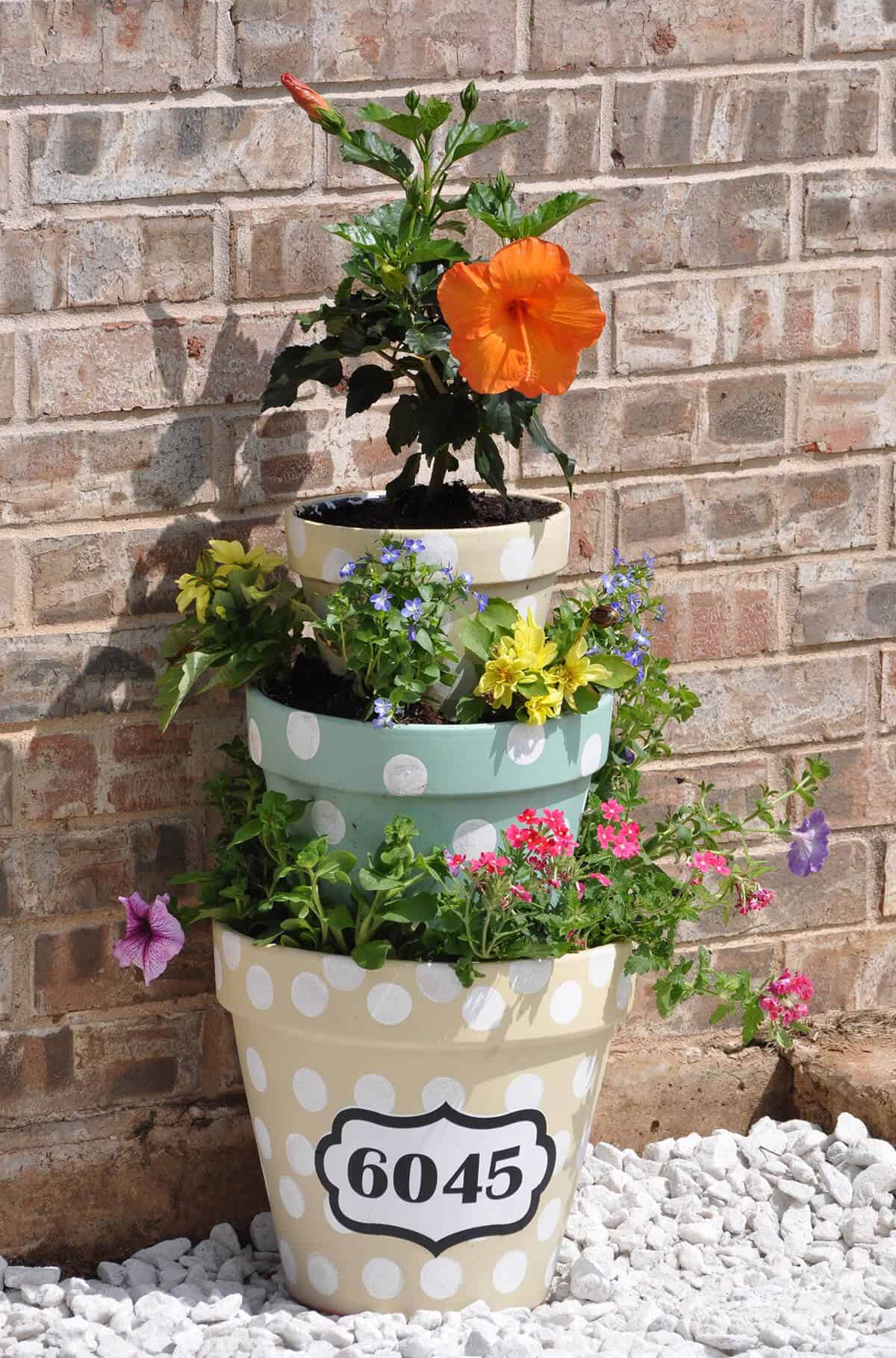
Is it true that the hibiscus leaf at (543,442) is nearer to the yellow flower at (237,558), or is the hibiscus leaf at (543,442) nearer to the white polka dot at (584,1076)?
the yellow flower at (237,558)

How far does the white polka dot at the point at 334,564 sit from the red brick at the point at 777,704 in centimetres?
58

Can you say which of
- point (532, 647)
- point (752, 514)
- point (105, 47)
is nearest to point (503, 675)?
point (532, 647)

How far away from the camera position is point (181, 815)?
76.2 inches

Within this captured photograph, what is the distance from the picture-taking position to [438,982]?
64.6 inches

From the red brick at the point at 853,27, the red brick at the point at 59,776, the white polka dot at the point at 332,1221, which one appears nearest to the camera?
the white polka dot at the point at 332,1221

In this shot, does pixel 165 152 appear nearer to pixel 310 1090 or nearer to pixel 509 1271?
pixel 310 1090

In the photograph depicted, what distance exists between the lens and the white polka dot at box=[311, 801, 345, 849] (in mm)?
1684

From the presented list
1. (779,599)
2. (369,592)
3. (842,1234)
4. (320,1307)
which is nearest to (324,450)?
(369,592)

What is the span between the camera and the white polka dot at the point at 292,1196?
1.76 meters

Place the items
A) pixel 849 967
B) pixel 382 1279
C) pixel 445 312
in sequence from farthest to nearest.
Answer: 1. pixel 849 967
2. pixel 382 1279
3. pixel 445 312

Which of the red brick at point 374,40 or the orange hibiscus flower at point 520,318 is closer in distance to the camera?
the orange hibiscus flower at point 520,318

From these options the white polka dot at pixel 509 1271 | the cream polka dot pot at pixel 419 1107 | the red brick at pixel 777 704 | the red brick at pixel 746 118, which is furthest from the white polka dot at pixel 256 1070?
the red brick at pixel 746 118

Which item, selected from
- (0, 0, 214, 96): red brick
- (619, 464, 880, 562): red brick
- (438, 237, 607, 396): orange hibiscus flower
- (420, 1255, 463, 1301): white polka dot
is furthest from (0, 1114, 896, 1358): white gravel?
(0, 0, 214, 96): red brick

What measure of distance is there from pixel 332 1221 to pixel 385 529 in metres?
0.74
